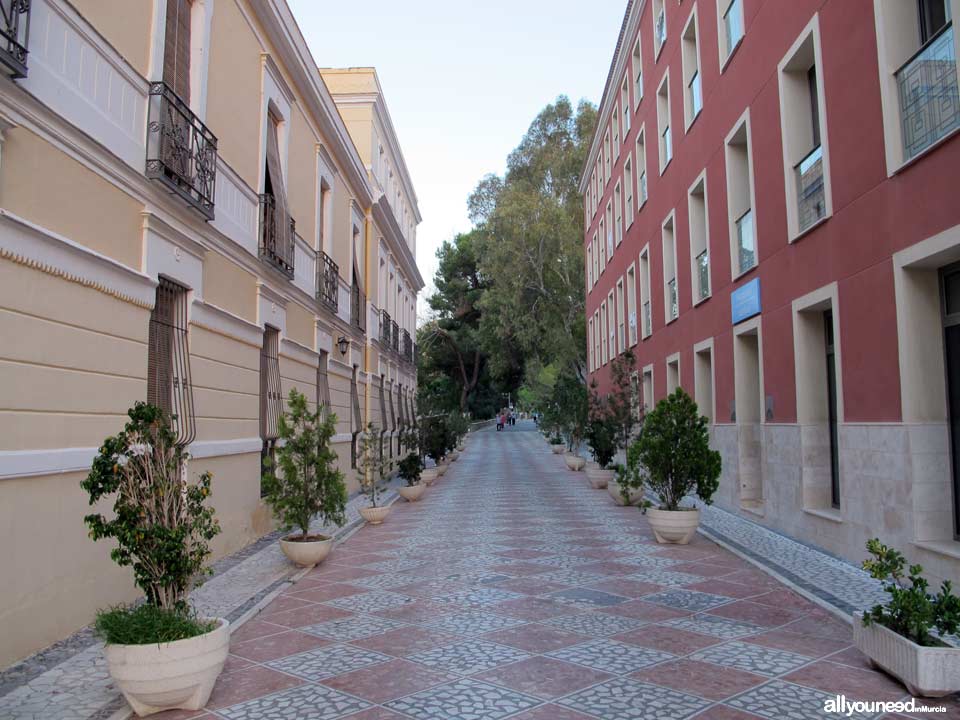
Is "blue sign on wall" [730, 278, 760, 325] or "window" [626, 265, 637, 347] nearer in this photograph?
"blue sign on wall" [730, 278, 760, 325]

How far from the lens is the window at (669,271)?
16922mm

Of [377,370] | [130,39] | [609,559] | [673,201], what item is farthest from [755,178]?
→ [377,370]

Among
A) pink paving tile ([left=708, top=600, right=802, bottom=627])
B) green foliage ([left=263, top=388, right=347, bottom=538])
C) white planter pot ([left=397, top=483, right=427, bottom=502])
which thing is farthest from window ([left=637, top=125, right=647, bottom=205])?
pink paving tile ([left=708, top=600, right=802, bottom=627])

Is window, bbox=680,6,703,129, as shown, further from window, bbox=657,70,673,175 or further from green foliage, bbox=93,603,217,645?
green foliage, bbox=93,603,217,645

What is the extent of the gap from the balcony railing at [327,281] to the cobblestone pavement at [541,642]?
649cm

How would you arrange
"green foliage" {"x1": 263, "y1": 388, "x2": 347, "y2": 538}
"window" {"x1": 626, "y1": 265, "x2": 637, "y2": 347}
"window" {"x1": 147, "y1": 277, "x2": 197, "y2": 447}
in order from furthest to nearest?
"window" {"x1": 626, "y1": 265, "x2": 637, "y2": 347}, "green foliage" {"x1": 263, "y1": 388, "x2": 347, "y2": 538}, "window" {"x1": 147, "y1": 277, "x2": 197, "y2": 447}

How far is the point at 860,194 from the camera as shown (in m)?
7.79

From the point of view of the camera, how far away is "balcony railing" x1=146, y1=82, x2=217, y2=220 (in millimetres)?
7086

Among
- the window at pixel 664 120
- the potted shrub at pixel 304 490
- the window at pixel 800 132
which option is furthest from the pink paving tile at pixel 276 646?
the window at pixel 664 120

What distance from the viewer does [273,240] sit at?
11078 millimetres

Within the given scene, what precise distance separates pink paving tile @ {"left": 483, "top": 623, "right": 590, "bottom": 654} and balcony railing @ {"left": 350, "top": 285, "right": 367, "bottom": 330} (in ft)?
41.6

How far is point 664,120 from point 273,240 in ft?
36.2

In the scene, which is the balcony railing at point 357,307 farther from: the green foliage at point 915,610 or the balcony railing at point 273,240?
the green foliage at point 915,610

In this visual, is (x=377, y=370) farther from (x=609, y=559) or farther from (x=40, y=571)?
(x=40, y=571)
